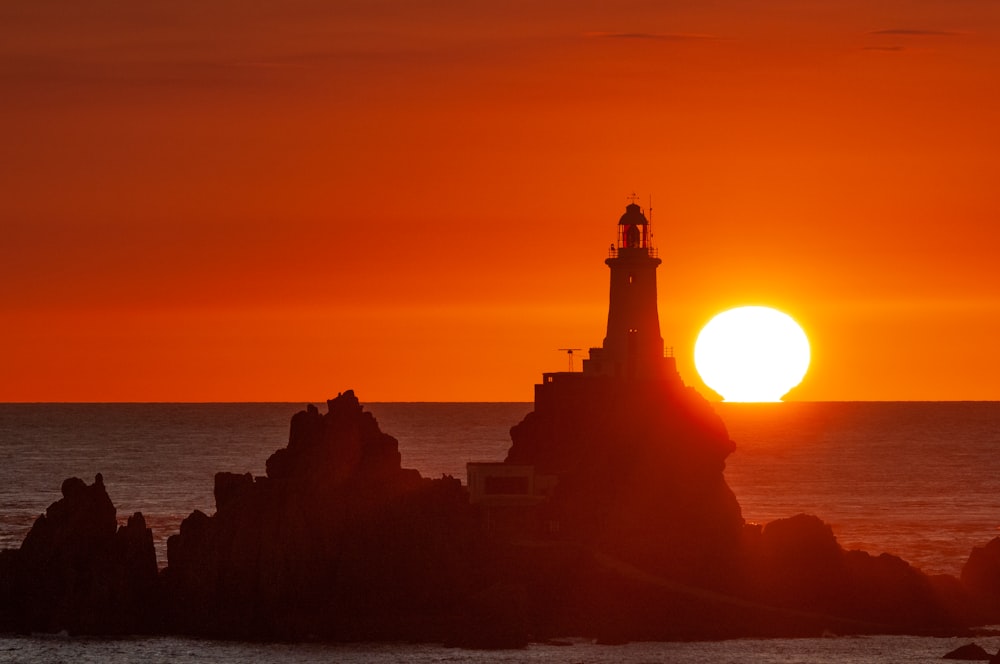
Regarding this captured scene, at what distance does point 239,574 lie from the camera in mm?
100062

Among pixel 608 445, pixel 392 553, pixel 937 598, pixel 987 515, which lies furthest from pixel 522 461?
pixel 987 515

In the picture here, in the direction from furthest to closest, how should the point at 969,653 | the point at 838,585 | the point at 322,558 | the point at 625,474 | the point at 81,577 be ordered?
1. the point at 625,474
2. the point at 838,585
3. the point at 81,577
4. the point at 322,558
5. the point at 969,653

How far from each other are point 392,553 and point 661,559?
14.5 metres

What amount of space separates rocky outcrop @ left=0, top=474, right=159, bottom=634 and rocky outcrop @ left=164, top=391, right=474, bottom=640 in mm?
1587

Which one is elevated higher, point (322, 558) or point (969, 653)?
point (322, 558)

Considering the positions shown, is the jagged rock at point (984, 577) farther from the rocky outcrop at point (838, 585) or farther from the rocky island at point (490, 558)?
the rocky outcrop at point (838, 585)

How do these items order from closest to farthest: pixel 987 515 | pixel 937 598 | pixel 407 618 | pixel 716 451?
pixel 407 618
pixel 937 598
pixel 716 451
pixel 987 515

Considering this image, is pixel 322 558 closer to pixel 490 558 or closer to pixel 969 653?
pixel 490 558

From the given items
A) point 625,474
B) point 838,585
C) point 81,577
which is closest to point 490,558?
point 625,474

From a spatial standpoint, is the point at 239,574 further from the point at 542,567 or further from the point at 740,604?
the point at 740,604

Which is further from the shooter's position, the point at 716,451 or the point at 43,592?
the point at 716,451

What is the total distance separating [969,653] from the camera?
9338 cm

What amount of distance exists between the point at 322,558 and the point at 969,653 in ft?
101

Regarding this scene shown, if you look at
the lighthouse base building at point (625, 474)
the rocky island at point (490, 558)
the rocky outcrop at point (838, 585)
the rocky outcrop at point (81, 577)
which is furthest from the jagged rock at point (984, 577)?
the rocky outcrop at point (81, 577)
